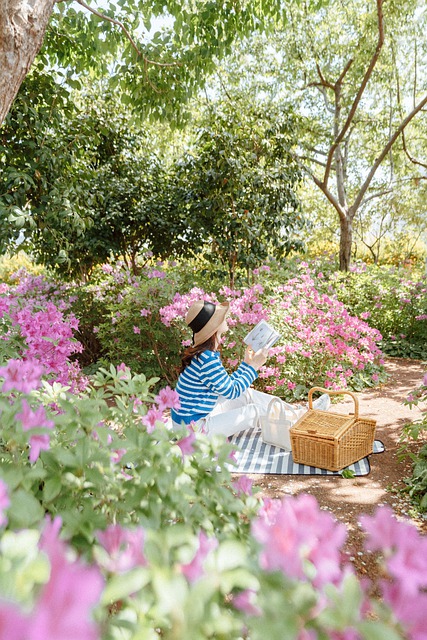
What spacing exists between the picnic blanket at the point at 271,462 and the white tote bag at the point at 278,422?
75 mm

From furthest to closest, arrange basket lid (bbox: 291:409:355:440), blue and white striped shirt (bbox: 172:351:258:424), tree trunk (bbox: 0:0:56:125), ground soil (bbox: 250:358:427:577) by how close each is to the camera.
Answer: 1. basket lid (bbox: 291:409:355:440)
2. blue and white striped shirt (bbox: 172:351:258:424)
3. ground soil (bbox: 250:358:427:577)
4. tree trunk (bbox: 0:0:56:125)

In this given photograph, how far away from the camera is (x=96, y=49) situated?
200 inches

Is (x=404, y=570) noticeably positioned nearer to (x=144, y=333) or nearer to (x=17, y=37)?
(x=17, y=37)

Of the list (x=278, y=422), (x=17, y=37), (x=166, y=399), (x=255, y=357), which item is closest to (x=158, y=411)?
(x=166, y=399)

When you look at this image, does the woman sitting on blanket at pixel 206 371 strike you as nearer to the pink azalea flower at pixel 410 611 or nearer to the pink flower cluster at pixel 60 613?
the pink azalea flower at pixel 410 611

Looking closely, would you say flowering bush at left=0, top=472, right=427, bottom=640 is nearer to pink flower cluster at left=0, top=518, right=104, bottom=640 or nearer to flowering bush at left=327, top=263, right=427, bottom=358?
pink flower cluster at left=0, top=518, right=104, bottom=640

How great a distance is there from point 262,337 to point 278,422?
100cm

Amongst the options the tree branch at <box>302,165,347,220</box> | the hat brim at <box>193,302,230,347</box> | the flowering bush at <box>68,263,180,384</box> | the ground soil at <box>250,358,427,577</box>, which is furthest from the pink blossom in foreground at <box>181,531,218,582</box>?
the tree branch at <box>302,165,347,220</box>

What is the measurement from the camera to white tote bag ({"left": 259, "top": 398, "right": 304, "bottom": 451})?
4.12 meters

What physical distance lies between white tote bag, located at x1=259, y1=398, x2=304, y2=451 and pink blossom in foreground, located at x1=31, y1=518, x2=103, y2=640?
3.84 m

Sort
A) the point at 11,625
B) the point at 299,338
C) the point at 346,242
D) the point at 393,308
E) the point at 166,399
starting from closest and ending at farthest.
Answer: the point at 11,625 → the point at 166,399 → the point at 299,338 → the point at 393,308 → the point at 346,242

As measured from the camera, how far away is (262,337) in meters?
3.54

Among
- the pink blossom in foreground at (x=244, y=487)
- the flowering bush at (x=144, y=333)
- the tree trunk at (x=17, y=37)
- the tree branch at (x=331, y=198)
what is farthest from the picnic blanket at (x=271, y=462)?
the tree branch at (x=331, y=198)

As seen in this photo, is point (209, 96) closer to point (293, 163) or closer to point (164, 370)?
point (293, 163)
